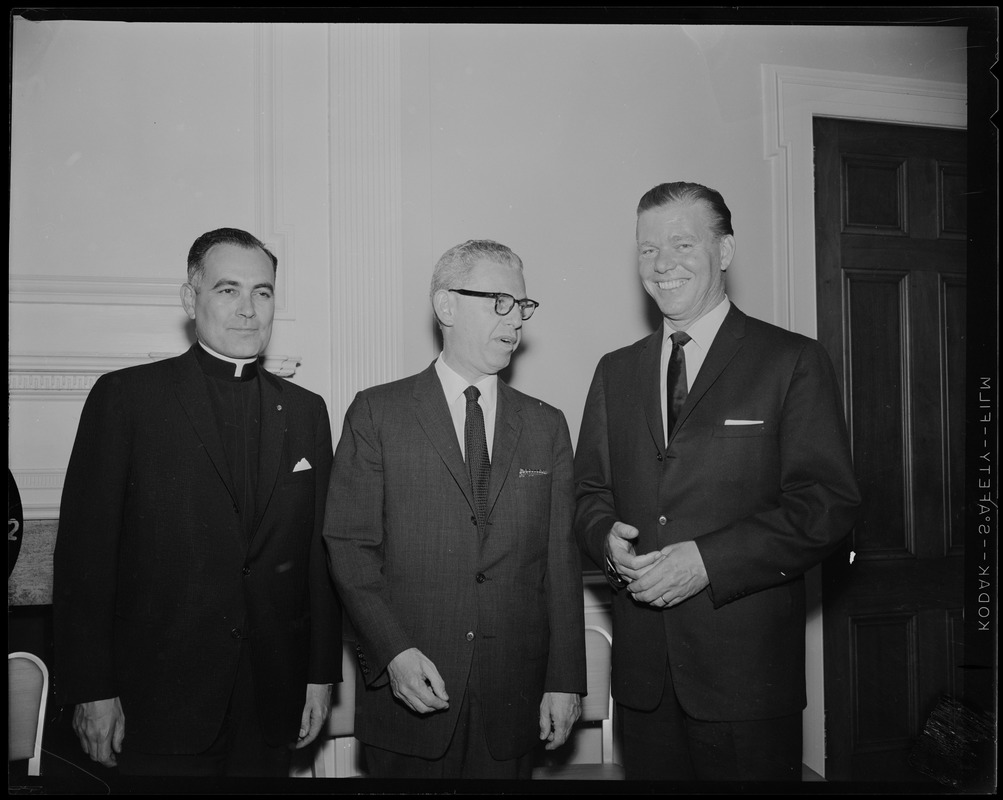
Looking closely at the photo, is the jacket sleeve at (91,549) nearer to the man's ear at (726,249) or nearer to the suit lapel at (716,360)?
the suit lapel at (716,360)

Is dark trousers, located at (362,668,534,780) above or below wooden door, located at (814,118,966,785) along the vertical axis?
below

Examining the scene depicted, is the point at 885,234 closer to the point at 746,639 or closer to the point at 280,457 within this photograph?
the point at 746,639

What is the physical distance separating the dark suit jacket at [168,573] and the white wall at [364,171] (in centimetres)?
47

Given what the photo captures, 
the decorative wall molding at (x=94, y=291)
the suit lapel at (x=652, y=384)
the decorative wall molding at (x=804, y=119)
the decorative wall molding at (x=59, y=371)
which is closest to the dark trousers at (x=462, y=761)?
the suit lapel at (x=652, y=384)

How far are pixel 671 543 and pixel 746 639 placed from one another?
0.34 metres

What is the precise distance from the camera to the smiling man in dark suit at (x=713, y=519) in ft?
6.72

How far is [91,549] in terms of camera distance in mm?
2131

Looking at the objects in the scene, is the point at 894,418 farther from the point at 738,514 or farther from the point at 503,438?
the point at 503,438

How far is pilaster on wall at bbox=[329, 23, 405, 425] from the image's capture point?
2689 mm

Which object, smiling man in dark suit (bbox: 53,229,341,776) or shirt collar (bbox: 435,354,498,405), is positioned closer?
smiling man in dark suit (bbox: 53,229,341,776)

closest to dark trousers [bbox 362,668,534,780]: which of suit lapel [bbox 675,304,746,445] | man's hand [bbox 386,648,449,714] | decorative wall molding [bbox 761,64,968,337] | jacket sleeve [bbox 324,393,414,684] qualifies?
man's hand [bbox 386,648,449,714]

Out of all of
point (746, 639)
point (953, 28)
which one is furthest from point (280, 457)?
point (953, 28)

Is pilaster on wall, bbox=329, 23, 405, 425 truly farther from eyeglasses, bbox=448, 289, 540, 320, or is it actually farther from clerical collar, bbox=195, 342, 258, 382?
eyeglasses, bbox=448, 289, 540, 320

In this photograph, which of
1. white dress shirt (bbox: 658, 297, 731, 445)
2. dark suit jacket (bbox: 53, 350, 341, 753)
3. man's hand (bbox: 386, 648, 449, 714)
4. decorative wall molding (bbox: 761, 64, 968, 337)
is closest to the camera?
man's hand (bbox: 386, 648, 449, 714)
